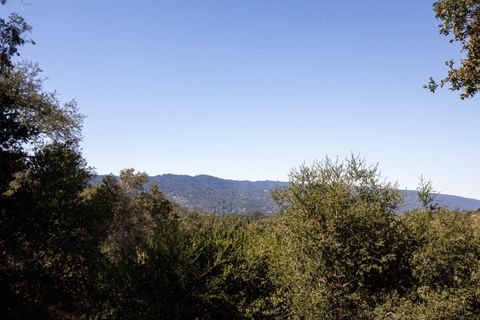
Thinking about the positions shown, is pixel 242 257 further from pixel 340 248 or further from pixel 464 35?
pixel 464 35

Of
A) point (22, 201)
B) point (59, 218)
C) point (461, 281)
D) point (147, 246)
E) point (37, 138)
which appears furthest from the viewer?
point (37, 138)

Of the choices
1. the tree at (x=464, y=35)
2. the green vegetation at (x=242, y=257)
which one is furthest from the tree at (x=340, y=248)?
the tree at (x=464, y=35)

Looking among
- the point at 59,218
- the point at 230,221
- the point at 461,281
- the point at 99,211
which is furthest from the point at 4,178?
the point at 461,281

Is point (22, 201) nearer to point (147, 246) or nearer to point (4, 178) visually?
point (4, 178)

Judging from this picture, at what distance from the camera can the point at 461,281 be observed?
20203 mm

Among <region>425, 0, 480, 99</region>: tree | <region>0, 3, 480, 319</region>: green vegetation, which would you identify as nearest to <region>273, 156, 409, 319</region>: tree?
<region>0, 3, 480, 319</region>: green vegetation

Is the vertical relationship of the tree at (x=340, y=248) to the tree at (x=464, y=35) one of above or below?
below

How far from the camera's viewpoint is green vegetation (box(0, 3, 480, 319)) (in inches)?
781

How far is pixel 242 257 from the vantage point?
25.7 metres

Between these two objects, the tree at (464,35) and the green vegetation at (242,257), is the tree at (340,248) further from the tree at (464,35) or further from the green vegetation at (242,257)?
the tree at (464,35)

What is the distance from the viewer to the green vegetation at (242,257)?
19828 millimetres

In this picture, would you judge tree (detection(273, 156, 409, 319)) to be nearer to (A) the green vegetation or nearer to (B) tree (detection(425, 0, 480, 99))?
(A) the green vegetation

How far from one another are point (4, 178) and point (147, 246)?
32.4ft

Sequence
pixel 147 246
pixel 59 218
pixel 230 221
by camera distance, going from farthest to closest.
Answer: pixel 230 221 < pixel 147 246 < pixel 59 218
